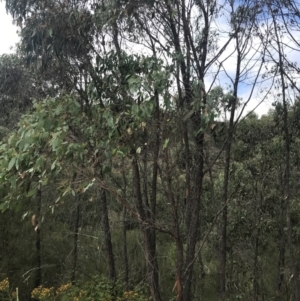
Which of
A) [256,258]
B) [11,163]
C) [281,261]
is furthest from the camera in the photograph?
[281,261]

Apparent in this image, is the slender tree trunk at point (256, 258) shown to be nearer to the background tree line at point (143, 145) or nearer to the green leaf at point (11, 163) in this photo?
Result: the background tree line at point (143, 145)

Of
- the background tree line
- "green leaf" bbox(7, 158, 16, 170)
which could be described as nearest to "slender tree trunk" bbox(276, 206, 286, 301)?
the background tree line

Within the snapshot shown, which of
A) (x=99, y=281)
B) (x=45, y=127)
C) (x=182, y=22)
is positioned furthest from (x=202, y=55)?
(x=99, y=281)

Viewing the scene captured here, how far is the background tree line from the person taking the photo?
126 inches

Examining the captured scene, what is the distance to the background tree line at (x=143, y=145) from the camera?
10.5 ft

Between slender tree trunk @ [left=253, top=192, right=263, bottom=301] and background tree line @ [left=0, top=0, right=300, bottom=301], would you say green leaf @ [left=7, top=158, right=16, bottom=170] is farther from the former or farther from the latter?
slender tree trunk @ [left=253, top=192, right=263, bottom=301]

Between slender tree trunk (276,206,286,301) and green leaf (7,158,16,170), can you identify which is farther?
slender tree trunk (276,206,286,301)

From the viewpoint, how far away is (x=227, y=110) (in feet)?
14.5

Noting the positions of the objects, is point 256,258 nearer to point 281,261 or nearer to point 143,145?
point 281,261

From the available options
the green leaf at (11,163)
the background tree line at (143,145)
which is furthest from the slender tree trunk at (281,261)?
the green leaf at (11,163)

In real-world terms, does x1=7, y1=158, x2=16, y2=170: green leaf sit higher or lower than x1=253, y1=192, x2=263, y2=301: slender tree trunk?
higher

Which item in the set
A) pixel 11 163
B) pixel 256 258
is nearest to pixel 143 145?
pixel 11 163

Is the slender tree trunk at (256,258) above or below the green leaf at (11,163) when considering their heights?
below

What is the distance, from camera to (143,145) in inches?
138
